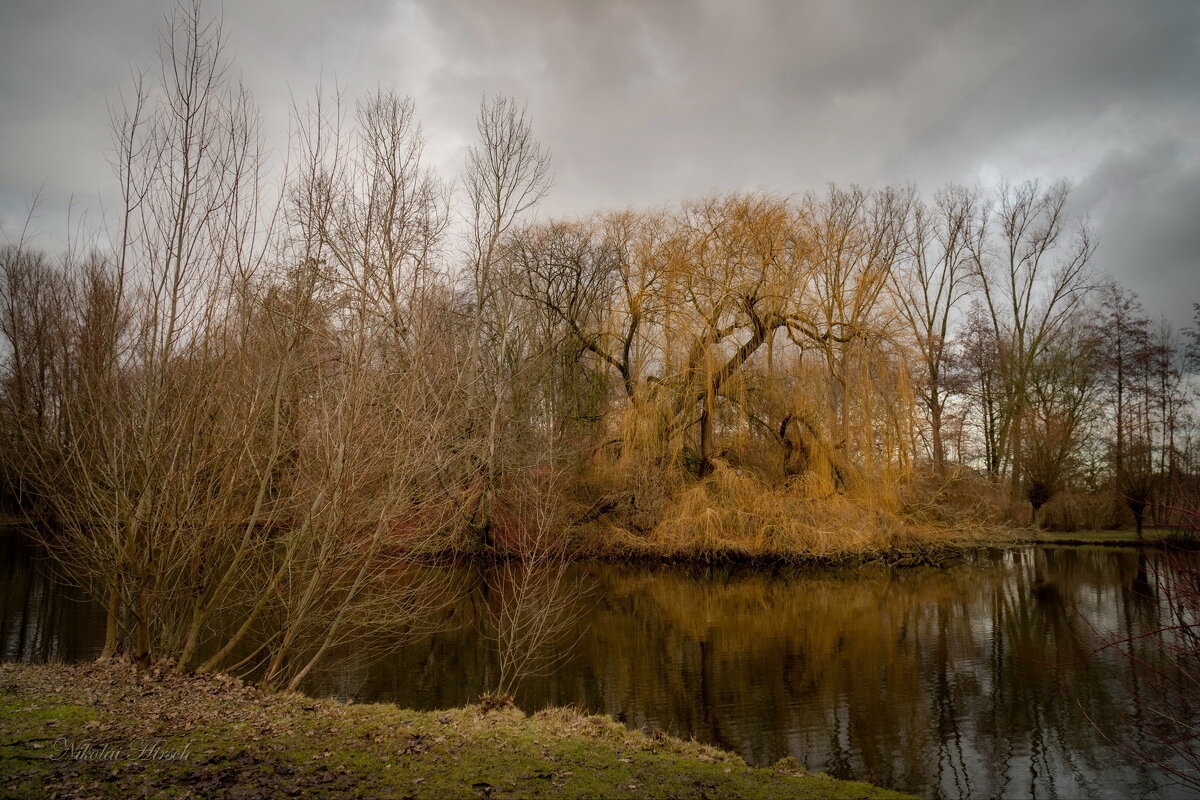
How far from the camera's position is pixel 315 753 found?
469 cm

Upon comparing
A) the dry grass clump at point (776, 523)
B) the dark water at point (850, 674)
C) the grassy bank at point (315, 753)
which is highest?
the dry grass clump at point (776, 523)

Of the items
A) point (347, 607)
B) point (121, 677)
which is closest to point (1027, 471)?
point (347, 607)

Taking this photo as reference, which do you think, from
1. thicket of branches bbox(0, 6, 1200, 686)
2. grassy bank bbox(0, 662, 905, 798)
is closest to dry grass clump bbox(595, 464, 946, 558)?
thicket of branches bbox(0, 6, 1200, 686)

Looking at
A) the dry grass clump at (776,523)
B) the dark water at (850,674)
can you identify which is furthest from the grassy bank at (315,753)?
the dry grass clump at (776,523)

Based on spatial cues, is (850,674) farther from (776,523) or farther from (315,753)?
(776,523)

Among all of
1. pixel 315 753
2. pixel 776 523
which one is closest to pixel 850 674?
pixel 315 753

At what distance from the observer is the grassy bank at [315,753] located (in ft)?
13.3

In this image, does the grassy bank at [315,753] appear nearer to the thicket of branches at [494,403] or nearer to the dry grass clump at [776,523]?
the thicket of branches at [494,403]

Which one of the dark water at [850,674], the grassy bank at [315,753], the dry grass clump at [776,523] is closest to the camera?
the grassy bank at [315,753]

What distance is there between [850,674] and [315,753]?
6.22 m

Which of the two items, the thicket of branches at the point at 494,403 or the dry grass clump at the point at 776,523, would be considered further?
the dry grass clump at the point at 776,523

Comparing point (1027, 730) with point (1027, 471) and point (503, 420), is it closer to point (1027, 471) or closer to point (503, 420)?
point (503, 420)

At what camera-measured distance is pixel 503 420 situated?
→ 18.2m

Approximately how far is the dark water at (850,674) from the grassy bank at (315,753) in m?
1.22
